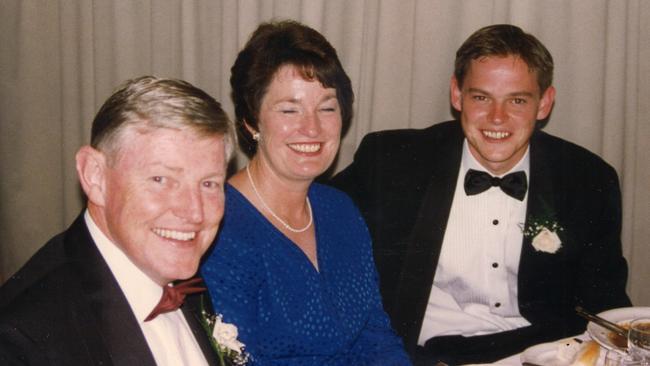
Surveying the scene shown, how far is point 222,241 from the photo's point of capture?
2143mm

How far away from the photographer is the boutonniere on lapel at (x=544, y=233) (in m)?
2.57

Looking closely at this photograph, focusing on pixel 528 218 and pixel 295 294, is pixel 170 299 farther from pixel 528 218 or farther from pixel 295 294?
pixel 528 218

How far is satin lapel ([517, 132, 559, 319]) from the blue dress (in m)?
0.58

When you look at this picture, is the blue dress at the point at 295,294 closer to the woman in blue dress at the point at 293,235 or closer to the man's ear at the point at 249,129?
the woman in blue dress at the point at 293,235

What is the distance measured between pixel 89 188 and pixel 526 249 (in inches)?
68.7

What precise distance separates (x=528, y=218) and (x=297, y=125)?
1.01 meters

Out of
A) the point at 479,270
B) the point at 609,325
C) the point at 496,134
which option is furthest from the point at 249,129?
the point at 609,325

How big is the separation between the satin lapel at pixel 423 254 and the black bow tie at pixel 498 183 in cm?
7

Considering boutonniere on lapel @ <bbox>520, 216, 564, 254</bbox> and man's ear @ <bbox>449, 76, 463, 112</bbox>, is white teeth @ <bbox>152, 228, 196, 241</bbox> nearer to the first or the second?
boutonniere on lapel @ <bbox>520, 216, 564, 254</bbox>

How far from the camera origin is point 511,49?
2691mm

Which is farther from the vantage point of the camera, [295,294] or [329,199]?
[329,199]

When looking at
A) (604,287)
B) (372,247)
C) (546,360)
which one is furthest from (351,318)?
(604,287)

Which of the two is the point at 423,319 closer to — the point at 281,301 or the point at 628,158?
the point at 281,301

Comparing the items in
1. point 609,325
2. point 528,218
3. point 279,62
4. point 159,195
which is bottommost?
point 609,325
